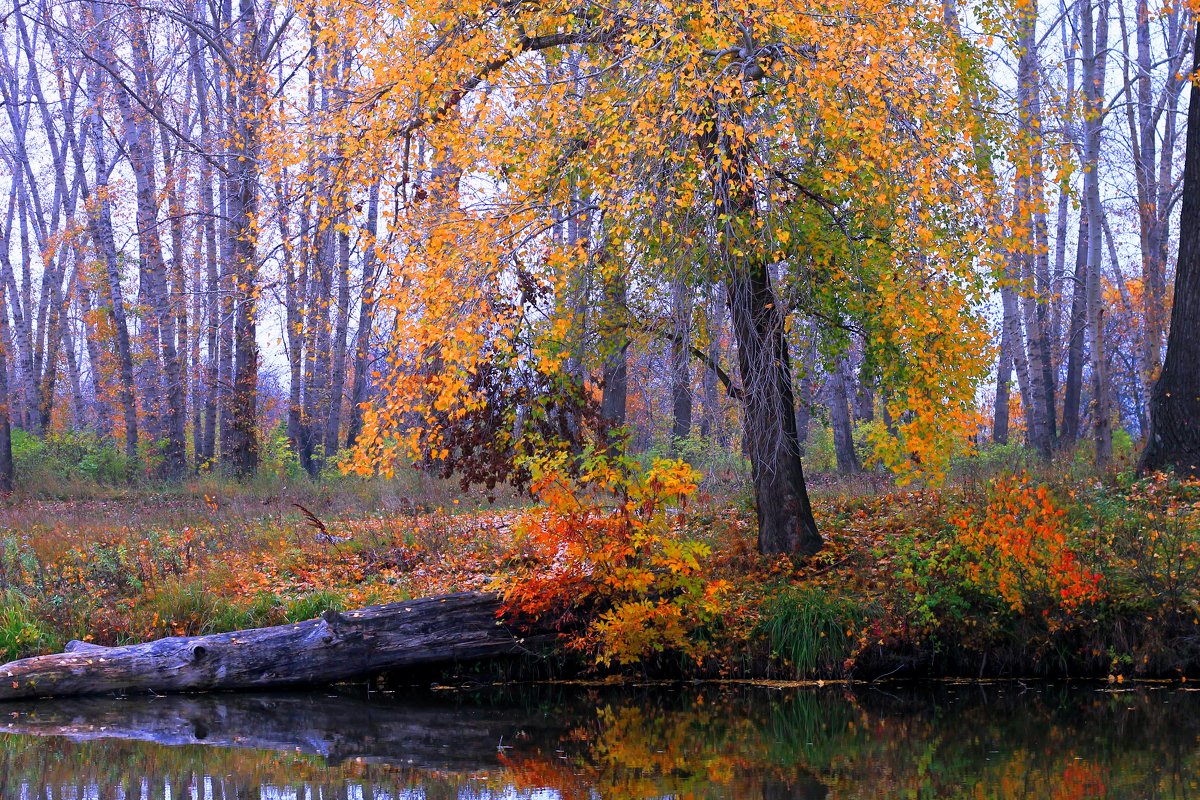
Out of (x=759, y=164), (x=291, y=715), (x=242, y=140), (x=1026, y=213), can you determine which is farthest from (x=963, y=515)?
(x=242, y=140)

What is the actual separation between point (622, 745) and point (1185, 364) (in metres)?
7.85

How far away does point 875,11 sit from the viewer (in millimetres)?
8484

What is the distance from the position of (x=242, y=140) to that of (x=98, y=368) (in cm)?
1632

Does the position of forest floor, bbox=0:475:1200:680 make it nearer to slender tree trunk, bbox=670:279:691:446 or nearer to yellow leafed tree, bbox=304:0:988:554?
yellow leafed tree, bbox=304:0:988:554

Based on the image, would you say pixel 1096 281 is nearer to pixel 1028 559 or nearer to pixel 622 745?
pixel 1028 559

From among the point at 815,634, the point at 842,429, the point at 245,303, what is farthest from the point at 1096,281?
the point at 245,303

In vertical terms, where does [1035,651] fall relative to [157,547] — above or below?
below

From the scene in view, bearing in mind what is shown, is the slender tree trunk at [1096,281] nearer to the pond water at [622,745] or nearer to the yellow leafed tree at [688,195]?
the yellow leafed tree at [688,195]

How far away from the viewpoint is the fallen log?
948cm

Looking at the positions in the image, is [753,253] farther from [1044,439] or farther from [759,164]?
[1044,439]

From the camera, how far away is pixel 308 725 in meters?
8.66

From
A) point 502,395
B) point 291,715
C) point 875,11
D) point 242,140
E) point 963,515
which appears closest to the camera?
point 875,11

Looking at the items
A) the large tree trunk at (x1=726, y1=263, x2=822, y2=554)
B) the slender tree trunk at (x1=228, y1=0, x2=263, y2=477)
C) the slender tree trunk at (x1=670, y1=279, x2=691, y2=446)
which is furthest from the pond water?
the slender tree trunk at (x1=228, y1=0, x2=263, y2=477)

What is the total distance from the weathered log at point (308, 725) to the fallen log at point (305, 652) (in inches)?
6.9
